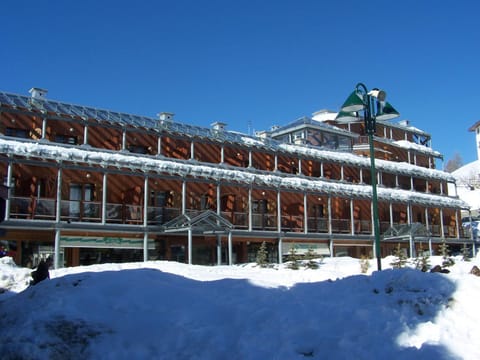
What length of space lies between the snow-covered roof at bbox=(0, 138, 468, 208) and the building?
69mm

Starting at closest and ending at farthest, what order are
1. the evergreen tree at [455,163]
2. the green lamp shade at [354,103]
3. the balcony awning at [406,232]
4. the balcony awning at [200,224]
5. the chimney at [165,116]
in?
1. the green lamp shade at [354,103]
2. the balcony awning at [200,224]
3. the chimney at [165,116]
4. the balcony awning at [406,232]
5. the evergreen tree at [455,163]

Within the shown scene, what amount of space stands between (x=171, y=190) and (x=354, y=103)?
17093mm

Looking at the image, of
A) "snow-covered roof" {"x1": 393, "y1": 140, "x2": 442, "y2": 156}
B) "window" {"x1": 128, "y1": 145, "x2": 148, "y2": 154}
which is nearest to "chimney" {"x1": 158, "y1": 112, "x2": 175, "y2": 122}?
"window" {"x1": 128, "y1": 145, "x2": 148, "y2": 154}

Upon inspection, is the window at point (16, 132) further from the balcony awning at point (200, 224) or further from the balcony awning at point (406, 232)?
the balcony awning at point (406, 232)

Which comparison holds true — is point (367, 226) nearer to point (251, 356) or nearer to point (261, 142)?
point (261, 142)

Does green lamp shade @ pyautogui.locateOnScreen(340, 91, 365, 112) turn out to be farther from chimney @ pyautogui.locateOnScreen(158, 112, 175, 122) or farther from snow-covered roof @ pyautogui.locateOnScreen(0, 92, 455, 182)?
chimney @ pyautogui.locateOnScreen(158, 112, 175, 122)

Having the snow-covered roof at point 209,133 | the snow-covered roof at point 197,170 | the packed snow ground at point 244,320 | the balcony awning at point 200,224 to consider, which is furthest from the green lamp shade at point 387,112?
the snow-covered roof at point 209,133

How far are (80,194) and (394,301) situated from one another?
68.1 ft

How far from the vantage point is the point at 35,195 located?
85.0ft

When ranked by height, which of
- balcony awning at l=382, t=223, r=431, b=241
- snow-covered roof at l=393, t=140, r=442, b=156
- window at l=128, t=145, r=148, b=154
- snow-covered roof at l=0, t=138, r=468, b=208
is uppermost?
snow-covered roof at l=393, t=140, r=442, b=156

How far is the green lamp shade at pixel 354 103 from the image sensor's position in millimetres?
14795

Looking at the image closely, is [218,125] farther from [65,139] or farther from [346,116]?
[346,116]

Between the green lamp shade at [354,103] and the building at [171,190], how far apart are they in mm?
12382

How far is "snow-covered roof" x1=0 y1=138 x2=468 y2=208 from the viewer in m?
24.0
